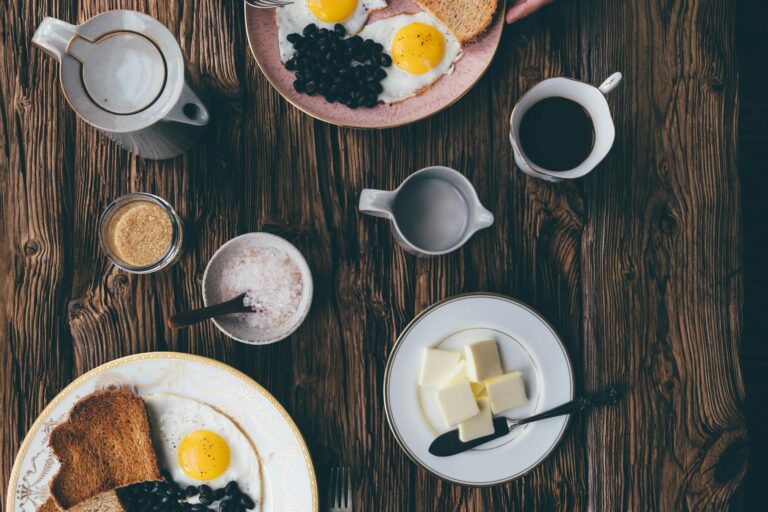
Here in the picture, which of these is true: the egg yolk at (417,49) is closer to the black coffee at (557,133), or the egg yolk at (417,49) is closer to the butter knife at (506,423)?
the black coffee at (557,133)

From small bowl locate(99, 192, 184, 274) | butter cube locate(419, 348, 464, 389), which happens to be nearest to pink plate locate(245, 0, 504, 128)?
small bowl locate(99, 192, 184, 274)

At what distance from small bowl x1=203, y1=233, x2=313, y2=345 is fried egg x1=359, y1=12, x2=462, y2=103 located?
1.32 ft

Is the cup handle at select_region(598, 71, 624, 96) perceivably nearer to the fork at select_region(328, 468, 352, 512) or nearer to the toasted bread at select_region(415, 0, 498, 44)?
the toasted bread at select_region(415, 0, 498, 44)

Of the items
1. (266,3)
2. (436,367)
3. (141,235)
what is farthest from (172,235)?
(436,367)

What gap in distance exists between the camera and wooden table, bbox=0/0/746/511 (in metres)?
1.27

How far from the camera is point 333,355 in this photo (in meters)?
1.30

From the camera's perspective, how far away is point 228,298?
1.25 m

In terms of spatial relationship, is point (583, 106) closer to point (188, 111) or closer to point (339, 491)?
point (188, 111)

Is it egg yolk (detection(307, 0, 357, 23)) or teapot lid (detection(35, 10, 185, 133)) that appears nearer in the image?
teapot lid (detection(35, 10, 185, 133))

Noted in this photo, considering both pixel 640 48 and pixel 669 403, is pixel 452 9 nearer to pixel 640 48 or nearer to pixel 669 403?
pixel 640 48

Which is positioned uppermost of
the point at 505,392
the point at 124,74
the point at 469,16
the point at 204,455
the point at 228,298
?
the point at 469,16

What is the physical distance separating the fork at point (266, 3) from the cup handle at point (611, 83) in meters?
0.70

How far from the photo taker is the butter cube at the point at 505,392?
123 cm

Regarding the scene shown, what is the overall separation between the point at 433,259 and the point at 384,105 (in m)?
0.37
